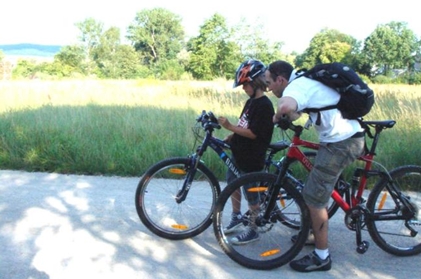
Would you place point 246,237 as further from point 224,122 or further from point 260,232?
point 224,122

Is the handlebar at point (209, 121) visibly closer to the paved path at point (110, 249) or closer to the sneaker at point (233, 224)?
the sneaker at point (233, 224)

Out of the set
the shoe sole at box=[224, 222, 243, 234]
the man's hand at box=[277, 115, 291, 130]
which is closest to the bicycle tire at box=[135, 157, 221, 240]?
the shoe sole at box=[224, 222, 243, 234]

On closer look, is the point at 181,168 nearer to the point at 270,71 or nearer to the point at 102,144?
the point at 270,71

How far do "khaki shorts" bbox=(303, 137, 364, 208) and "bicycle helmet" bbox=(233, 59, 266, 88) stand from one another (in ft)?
2.67

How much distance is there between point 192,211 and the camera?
15.2ft

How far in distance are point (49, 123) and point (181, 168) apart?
537 centimetres

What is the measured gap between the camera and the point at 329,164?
3377 millimetres

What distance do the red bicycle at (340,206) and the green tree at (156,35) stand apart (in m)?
96.0

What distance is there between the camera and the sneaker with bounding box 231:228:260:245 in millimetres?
3883

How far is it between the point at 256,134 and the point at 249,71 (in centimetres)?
54

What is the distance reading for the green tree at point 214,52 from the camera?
6594 cm

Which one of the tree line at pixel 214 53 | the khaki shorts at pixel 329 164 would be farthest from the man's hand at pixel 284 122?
the tree line at pixel 214 53

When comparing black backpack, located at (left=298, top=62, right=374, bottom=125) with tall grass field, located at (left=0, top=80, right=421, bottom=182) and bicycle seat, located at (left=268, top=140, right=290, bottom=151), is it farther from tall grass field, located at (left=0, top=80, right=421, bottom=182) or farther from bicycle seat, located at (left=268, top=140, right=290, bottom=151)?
tall grass field, located at (left=0, top=80, right=421, bottom=182)

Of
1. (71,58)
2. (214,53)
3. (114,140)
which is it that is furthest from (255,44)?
(114,140)
